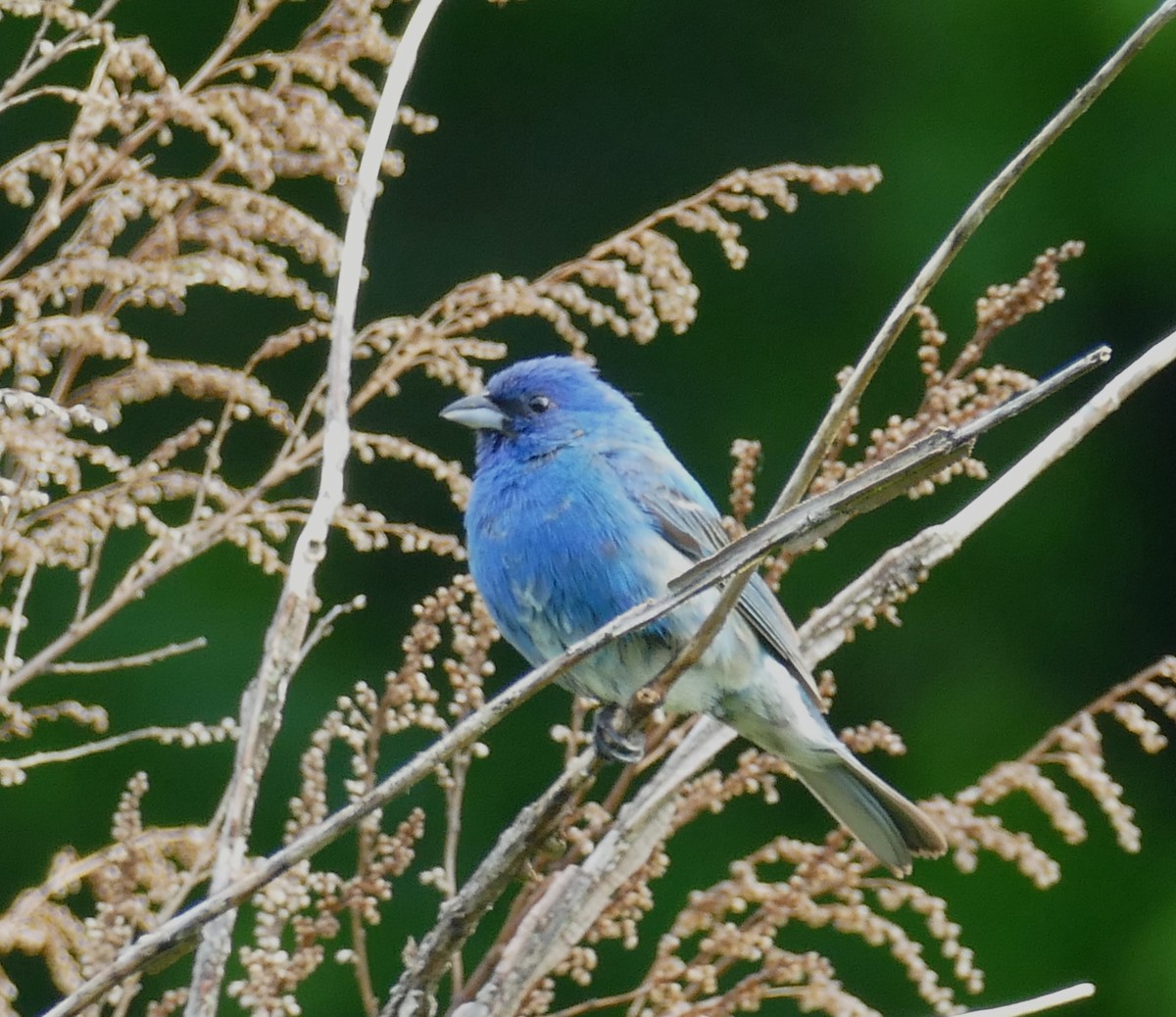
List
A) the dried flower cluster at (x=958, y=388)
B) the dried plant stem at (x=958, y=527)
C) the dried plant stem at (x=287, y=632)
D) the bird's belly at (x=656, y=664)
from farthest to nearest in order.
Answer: the bird's belly at (x=656, y=664), the dried flower cluster at (x=958, y=388), the dried plant stem at (x=958, y=527), the dried plant stem at (x=287, y=632)

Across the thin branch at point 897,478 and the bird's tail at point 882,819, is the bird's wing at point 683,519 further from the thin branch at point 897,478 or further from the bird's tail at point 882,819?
the thin branch at point 897,478

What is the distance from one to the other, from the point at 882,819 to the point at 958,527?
3.29 feet

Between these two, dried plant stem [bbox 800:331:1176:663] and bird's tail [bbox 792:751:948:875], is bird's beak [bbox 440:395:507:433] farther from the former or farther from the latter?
dried plant stem [bbox 800:331:1176:663]

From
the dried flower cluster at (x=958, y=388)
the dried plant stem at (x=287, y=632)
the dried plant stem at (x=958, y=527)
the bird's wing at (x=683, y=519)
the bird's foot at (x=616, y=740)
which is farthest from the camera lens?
the bird's wing at (x=683, y=519)

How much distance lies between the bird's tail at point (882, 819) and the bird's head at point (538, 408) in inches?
22.8

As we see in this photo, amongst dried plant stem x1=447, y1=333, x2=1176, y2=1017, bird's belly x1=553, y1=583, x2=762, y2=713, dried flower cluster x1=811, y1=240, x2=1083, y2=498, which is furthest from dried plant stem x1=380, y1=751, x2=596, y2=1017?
bird's belly x1=553, y1=583, x2=762, y2=713

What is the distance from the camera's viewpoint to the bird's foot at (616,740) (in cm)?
152

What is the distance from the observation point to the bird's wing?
8.08 ft

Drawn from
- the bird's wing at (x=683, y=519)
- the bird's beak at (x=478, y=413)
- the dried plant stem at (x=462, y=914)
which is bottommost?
the dried plant stem at (x=462, y=914)

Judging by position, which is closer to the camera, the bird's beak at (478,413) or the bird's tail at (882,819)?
the bird's tail at (882,819)

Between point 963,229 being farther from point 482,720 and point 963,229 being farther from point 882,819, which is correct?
point 882,819

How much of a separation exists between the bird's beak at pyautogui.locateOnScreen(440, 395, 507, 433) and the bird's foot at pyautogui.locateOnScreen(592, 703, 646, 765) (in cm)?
71

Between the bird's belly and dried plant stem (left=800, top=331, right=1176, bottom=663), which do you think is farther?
the bird's belly

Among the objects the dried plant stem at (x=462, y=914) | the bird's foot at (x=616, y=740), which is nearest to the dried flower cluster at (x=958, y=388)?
the bird's foot at (x=616, y=740)
